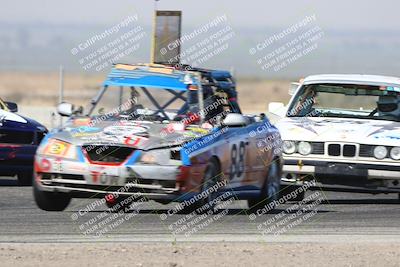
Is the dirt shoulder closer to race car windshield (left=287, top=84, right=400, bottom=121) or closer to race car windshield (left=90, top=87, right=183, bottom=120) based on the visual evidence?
race car windshield (left=90, top=87, right=183, bottom=120)

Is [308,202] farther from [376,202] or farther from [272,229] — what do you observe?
[272,229]

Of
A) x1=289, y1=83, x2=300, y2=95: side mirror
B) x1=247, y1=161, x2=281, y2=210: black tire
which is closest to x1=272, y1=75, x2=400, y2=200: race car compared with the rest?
x1=247, y1=161, x2=281, y2=210: black tire

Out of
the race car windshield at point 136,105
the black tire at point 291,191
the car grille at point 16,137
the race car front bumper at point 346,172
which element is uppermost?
the race car windshield at point 136,105

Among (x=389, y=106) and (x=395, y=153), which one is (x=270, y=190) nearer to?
(x=395, y=153)

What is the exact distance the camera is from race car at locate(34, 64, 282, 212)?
12.1 metres

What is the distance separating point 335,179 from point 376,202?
3.30 ft

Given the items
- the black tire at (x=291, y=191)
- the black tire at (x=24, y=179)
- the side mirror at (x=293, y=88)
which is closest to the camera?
the black tire at (x=291, y=191)

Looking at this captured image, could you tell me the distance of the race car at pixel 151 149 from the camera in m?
12.1

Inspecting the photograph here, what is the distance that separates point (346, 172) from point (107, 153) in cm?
405

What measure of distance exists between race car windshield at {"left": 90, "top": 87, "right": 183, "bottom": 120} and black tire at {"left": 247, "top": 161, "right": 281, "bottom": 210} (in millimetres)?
1639

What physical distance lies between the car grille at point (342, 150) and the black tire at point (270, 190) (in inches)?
33.2

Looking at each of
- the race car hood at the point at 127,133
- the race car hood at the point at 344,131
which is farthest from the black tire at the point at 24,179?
the race car hood at the point at 127,133

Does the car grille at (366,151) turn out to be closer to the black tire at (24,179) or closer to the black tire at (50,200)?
the black tire at (50,200)

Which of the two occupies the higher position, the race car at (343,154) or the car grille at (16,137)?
the race car at (343,154)
